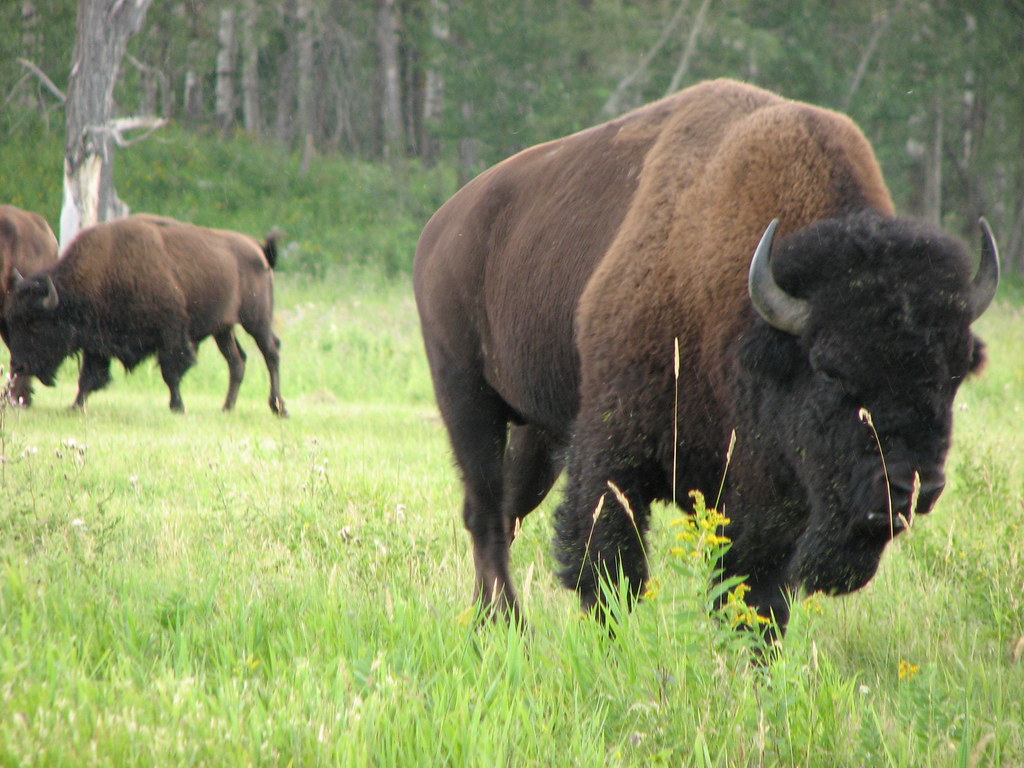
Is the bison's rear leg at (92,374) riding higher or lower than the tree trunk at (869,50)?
lower

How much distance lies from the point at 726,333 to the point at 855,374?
1.54 feet

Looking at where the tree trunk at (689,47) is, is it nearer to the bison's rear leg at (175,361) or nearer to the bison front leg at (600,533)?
the bison's rear leg at (175,361)

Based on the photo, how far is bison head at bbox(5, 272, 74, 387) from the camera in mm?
9586

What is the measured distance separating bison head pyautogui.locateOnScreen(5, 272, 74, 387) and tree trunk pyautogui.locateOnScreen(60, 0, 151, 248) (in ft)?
11.7

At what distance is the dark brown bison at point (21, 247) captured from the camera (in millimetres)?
10164

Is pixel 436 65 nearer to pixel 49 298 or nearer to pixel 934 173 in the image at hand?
→ pixel 934 173

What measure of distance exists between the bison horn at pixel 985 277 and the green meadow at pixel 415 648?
12.7 inches

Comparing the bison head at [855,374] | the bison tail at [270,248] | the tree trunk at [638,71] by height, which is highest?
the tree trunk at [638,71]

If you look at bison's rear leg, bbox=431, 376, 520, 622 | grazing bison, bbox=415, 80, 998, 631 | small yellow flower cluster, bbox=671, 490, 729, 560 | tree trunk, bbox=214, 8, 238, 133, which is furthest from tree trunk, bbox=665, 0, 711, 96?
small yellow flower cluster, bbox=671, 490, 729, 560

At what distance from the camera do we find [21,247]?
10.9 meters

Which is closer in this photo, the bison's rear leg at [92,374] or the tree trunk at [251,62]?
the bison's rear leg at [92,374]

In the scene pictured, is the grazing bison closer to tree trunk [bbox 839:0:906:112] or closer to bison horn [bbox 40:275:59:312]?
bison horn [bbox 40:275:59:312]

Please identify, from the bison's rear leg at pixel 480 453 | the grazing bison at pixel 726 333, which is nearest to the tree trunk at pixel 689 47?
the bison's rear leg at pixel 480 453

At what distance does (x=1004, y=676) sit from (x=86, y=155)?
12933mm
